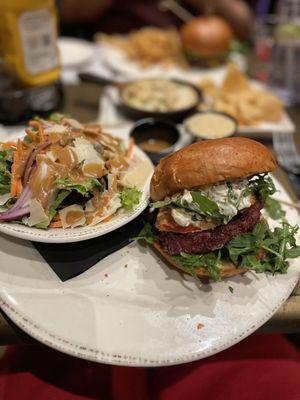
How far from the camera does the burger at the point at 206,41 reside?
285cm

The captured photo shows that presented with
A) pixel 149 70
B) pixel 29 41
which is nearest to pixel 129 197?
pixel 29 41

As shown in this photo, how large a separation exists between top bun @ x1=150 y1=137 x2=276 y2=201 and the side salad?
19 centimetres

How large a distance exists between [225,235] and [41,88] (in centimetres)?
153

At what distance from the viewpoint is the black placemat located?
1.33 m

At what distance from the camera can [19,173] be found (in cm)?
135

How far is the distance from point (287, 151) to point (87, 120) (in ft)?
3.78

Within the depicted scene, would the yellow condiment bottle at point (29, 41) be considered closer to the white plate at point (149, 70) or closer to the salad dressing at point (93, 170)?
the white plate at point (149, 70)

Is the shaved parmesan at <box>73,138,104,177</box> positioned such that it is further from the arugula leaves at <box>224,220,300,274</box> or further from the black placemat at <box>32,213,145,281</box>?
the arugula leaves at <box>224,220,300,274</box>

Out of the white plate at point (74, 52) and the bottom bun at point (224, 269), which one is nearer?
the bottom bun at point (224, 269)

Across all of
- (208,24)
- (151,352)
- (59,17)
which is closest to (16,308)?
(151,352)

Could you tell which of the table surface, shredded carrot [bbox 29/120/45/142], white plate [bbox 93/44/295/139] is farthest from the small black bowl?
white plate [bbox 93/44/295/139]

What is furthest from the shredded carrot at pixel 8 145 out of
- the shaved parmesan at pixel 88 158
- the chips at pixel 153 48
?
the chips at pixel 153 48

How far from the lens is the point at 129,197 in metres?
1.37

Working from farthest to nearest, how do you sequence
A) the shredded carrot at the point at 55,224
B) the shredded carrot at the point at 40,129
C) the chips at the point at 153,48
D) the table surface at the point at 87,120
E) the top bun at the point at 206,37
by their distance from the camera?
1. the chips at the point at 153,48
2. the top bun at the point at 206,37
3. the shredded carrot at the point at 40,129
4. the shredded carrot at the point at 55,224
5. the table surface at the point at 87,120
